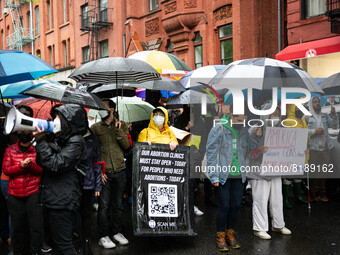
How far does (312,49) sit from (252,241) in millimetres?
10013

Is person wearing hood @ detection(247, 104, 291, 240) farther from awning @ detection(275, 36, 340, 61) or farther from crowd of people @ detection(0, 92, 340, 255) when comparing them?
awning @ detection(275, 36, 340, 61)

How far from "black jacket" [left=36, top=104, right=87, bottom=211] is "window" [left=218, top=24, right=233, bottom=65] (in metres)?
15.3

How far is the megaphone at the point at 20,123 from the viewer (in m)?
3.93

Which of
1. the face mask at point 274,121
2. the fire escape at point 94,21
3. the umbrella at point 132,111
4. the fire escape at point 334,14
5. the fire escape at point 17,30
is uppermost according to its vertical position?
the fire escape at point 17,30

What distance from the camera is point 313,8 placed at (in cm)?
1527

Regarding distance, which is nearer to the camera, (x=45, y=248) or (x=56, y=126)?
(x=56, y=126)

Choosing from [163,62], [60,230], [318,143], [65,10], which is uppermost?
[65,10]

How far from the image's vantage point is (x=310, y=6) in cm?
1537

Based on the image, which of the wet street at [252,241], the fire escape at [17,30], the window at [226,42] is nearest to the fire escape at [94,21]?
the window at [226,42]

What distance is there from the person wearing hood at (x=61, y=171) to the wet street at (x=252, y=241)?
1658mm

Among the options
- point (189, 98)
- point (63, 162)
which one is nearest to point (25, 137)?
point (63, 162)

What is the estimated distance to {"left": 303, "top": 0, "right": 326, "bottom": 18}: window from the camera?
1489 cm

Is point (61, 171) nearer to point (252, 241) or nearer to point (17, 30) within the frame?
point (252, 241)

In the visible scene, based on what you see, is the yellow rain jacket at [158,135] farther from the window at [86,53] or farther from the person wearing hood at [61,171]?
the window at [86,53]
